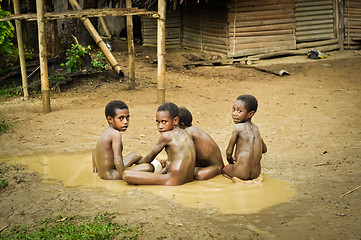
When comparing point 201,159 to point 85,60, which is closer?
point 201,159

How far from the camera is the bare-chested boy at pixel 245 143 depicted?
5.22m

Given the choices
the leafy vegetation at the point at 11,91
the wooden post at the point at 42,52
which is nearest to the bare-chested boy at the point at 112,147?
the wooden post at the point at 42,52

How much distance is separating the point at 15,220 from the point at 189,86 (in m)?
7.53

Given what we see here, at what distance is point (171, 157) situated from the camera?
5145mm

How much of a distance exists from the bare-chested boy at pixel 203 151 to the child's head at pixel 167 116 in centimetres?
32

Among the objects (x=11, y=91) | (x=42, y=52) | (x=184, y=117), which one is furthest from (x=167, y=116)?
(x=11, y=91)

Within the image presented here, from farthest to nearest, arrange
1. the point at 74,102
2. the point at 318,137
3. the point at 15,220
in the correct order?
the point at 74,102 → the point at 318,137 → the point at 15,220

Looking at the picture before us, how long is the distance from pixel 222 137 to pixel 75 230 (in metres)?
3.93

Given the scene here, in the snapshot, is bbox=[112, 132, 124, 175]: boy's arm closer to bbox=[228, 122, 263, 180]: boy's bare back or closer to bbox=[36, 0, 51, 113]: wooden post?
bbox=[228, 122, 263, 180]: boy's bare back

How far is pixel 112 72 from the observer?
11523 mm

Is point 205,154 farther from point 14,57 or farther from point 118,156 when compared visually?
point 14,57

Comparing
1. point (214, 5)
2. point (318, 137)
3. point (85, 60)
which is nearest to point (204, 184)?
point (318, 137)

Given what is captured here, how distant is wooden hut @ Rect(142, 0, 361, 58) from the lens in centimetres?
1386

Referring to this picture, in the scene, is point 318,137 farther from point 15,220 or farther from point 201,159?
point 15,220
